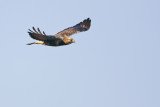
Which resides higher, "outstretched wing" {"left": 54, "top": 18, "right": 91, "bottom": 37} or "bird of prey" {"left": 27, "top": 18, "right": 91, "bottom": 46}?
"outstretched wing" {"left": 54, "top": 18, "right": 91, "bottom": 37}

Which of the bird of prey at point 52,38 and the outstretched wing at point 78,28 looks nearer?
the bird of prey at point 52,38

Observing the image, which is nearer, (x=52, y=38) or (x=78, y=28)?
(x=52, y=38)

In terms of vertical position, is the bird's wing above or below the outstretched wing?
below

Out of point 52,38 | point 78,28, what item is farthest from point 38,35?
point 78,28

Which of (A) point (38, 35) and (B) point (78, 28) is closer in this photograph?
(A) point (38, 35)

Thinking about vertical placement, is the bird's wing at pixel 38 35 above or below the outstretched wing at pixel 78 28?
below

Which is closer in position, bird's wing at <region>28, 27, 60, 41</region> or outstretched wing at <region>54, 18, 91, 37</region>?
bird's wing at <region>28, 27, 60, 41</region>

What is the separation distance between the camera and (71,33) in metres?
25.8

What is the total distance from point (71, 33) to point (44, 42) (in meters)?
4.10

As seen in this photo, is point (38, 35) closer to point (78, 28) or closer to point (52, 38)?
point (52, 38)

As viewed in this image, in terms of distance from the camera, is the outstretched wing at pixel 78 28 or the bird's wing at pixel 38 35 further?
the outstretched wing at pixel 78 28

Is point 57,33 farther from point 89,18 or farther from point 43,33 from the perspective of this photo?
point 43,33

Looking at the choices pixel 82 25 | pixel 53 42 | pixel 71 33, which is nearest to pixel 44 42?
pixel 53 42

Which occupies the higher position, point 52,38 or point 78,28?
point 78,28
